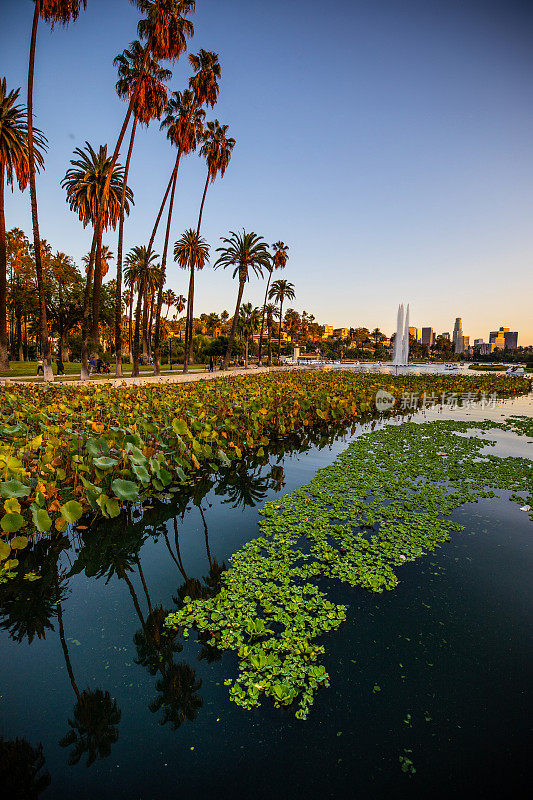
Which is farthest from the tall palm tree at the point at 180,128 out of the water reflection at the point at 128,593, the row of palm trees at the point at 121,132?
the water reflection at the point at 128,593

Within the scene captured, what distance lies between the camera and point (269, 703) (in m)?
2.86

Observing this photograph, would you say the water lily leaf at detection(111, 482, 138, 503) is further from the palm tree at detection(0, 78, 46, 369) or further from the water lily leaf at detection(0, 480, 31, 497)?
the palm tree at detection(0, 78, 46, 369)

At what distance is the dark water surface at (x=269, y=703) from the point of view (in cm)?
236

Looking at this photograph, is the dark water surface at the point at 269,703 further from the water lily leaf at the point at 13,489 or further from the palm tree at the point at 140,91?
the palm tree at the point at 140,91

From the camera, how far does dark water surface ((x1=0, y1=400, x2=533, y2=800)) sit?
2.36m

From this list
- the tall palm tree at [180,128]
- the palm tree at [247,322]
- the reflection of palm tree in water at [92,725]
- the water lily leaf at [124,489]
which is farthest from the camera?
the palm tree at [247,322]

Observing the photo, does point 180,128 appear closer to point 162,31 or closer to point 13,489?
point 162,31

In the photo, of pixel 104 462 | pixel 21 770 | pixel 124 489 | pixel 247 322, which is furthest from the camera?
pixel 247 322

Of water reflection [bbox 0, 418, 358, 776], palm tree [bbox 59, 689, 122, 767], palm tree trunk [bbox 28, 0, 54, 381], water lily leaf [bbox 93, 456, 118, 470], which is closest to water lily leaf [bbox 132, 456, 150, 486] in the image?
water lily leaf [bbox 93, 456, 118, 470]

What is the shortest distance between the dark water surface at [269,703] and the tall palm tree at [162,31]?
26952 millimetres

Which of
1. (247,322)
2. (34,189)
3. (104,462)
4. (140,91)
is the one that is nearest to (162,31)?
(140,91)

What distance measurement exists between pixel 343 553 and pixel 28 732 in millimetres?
3631

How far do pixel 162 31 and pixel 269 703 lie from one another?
1208 inches

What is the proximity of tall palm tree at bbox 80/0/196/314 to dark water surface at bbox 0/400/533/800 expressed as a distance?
2695 cm
